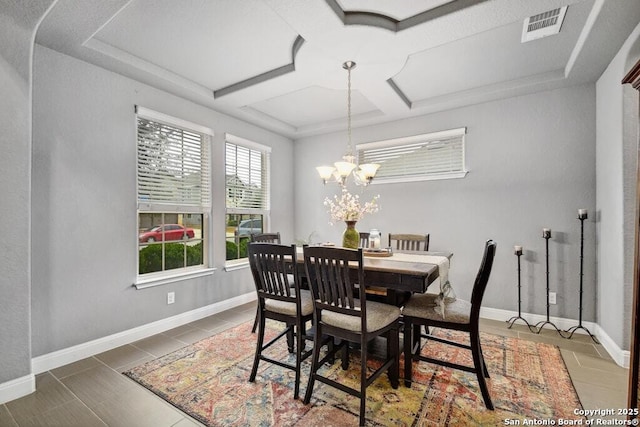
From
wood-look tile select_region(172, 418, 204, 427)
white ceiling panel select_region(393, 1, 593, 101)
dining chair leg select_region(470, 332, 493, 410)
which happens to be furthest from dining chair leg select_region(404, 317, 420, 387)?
white ceiling panel select_region(393, 1, 593, 101)

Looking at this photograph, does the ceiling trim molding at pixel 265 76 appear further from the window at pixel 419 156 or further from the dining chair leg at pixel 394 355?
the dining chair leg at pixel 394 355

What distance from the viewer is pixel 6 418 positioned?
1.86 metres

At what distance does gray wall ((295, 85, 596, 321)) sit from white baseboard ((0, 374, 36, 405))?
3963mm

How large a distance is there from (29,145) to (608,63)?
194 inches

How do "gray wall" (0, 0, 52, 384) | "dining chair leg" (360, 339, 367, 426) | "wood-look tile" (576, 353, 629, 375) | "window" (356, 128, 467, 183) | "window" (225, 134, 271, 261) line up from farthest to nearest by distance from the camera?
"window" (225, 134, 271, 261) → "window" (356, 128, 467, 183) → "wood-look tile" (576, 353, 629, 375) → "gray wall" (0, 0, 52, 384) → "dining chair leg" (360, 339, 367, 426)

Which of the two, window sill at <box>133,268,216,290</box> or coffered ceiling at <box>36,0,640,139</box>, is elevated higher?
coffered ceiling at <box>36,0,640,139</box>

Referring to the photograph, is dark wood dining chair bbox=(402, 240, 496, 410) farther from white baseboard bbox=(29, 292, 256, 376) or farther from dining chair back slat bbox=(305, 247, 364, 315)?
white baseboard bbox=(29, 292, 256, 376)

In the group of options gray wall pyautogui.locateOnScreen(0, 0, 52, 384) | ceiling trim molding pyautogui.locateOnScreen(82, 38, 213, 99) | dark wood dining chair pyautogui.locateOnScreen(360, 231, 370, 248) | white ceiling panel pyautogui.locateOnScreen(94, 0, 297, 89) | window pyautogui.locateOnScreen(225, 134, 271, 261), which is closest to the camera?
gray wall pyautogui.locateOnScreen(0, 0, 52, 384)

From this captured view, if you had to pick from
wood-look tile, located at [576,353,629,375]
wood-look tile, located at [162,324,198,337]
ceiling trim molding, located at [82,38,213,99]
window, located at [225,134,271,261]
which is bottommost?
wood-look tile, located at [162,324,198,337]

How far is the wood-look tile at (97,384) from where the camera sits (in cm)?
207

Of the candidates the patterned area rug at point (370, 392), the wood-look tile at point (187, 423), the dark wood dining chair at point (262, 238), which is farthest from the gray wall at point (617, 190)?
the wood-look tile at point (187, 423)

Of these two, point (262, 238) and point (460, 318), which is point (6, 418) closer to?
point (262, 238)

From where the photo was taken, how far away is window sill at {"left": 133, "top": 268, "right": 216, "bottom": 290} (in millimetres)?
3080

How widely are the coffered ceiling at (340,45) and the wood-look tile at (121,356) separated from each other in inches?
106
